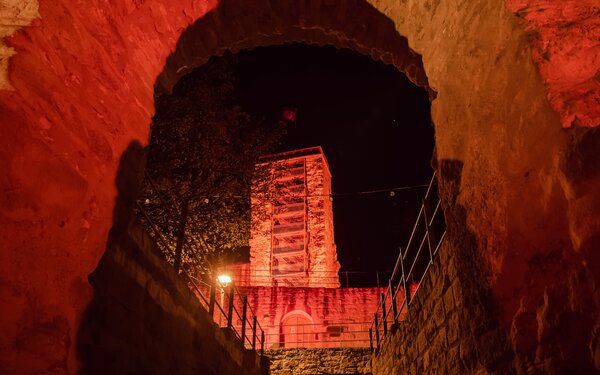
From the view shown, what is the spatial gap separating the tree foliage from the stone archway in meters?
6.71

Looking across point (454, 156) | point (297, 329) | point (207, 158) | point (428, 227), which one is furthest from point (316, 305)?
point (454, 156)

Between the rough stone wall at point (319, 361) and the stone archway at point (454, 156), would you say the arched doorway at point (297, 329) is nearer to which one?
the rough stone wall at point (319, 361)

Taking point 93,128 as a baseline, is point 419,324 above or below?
below

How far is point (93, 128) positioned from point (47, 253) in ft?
2.85

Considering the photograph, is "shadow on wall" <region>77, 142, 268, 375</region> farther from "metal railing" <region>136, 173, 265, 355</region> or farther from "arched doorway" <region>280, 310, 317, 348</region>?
"arched doorway" <region>280, 310, 317, 348</region>

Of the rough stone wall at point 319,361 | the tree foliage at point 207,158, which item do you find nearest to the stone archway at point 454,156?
the tree foliage at point 207,158

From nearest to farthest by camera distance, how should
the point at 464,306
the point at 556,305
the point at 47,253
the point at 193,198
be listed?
the point at 556,305 → the point at 47,253 → the point at 464,306 → the point at 193,198

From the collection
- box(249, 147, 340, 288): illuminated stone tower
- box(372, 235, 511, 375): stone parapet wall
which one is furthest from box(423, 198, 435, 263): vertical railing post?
box(249, 147, 340, 288): illuminated stone tower

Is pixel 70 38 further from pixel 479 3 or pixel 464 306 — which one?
pixel 464 306

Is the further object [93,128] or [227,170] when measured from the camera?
[227,170]

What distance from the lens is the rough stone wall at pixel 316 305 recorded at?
57.0ft

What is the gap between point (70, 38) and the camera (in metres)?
2.68

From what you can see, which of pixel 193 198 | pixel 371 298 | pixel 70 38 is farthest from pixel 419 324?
pixel 371 298

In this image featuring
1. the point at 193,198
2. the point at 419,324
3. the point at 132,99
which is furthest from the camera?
the point at 193,198
